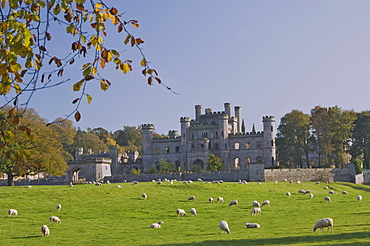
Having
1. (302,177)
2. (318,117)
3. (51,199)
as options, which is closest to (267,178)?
(302,177)

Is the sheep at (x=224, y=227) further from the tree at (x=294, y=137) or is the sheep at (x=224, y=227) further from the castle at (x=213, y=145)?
the castle at (x=213, y=145)

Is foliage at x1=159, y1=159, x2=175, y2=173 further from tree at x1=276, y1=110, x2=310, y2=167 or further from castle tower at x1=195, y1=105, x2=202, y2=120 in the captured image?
tree at x1=276, y1=110, x2=310, y2=167

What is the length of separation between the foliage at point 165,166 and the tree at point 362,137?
92.3ft

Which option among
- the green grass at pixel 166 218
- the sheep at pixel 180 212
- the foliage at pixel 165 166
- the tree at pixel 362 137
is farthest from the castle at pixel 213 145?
the sheep at pixel 180 212

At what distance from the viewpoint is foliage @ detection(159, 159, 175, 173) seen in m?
82.7

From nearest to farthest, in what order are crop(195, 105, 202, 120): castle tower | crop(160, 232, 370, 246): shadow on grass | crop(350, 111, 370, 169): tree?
crop(160, 232, 370, 246): shadow on grass
crop(350, 111, 370, 169): tree
crop(195, 105, 202, 120): castle tower

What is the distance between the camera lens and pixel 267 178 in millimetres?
65812

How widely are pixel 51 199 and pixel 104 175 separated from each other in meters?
40.6

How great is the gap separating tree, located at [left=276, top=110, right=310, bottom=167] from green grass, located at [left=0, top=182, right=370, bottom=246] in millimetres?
35423

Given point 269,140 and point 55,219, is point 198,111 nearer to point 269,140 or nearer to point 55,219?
point 269,140

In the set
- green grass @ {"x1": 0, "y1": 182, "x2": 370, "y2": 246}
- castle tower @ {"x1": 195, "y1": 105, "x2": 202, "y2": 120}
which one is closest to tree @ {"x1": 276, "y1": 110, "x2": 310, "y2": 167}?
castle tower @ {"x1": 195, "y1": 105, "x2": 202, "y2": 120}

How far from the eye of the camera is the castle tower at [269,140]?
276 feet

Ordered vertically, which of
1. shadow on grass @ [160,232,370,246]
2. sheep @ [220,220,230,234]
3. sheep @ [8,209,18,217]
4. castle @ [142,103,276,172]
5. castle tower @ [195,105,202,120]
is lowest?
shadow on grass @ [160,232,370,246]

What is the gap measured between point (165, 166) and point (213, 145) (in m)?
9.49
